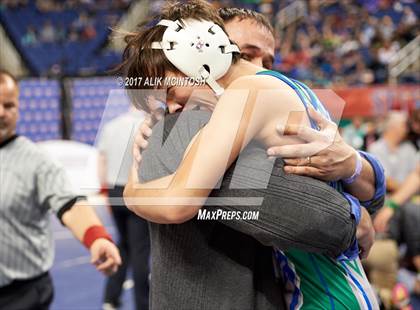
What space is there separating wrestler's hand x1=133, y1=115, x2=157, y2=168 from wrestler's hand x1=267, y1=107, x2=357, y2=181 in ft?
1.03

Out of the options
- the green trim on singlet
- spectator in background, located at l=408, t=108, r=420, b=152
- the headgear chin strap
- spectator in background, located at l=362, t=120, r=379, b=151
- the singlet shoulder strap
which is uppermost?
the headgear chin strap

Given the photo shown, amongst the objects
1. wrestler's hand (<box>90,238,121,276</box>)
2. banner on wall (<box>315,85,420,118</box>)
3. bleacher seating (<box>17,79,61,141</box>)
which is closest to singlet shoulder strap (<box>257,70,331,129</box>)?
wrestler's hand (<box>90,238,121,276</box>)

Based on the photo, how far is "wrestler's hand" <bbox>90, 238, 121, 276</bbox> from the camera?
7.58ft

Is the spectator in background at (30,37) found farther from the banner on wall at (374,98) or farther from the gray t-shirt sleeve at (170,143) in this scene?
the gray t-shirt sleeve at (170,143)

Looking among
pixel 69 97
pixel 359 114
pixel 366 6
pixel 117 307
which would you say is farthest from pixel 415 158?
pixel 366 6

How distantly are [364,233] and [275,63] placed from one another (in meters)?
9.62

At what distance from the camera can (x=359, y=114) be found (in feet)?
36.8

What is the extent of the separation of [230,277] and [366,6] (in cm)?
1659

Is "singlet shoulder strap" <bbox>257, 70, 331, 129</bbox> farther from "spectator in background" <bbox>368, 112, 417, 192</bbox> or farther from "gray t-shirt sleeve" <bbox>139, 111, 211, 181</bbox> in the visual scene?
"spectator in background" <bbox>368, 112, 417, 192</bbox>

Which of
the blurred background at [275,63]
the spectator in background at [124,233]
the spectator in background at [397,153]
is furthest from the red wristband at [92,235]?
the blurred background at [275,63]

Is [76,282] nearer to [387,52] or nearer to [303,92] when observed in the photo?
[303,92]

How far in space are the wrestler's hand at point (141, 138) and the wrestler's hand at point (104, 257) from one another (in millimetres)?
874

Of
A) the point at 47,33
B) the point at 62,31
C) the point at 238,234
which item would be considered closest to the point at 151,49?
the point at 238,234

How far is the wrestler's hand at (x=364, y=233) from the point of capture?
1588mm
